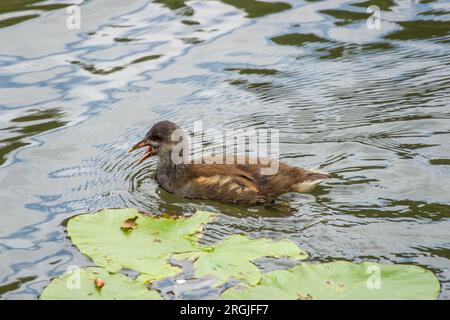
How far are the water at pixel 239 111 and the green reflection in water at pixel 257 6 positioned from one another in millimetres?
28

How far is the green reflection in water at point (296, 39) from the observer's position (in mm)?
10938

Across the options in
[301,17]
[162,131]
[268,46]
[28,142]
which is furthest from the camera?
[301,17]

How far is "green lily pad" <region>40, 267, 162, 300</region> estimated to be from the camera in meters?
5.54

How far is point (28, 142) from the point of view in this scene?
28.7 feet

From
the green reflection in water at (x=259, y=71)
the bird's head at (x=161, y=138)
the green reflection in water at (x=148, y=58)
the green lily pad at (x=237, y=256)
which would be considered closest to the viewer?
the green lily pad at (x=237, y=256)

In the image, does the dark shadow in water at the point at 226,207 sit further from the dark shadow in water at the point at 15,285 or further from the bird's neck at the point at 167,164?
the dark shadow in water at the point at 15,285

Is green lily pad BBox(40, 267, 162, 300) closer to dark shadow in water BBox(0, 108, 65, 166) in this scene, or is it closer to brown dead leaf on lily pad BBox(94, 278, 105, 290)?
brown dead leaf on lily pad BBox(94, 278, 105, 290)

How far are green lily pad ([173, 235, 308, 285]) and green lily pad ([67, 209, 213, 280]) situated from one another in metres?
0.16

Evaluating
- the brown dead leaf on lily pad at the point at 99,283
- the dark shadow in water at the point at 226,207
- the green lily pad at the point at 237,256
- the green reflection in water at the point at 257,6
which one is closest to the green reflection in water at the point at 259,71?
the green reflection in water at the point at 257,6

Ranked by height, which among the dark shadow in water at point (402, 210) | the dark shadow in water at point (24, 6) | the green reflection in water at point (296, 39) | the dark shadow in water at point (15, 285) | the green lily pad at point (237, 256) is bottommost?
the dark shadow in water at point (15, 285)

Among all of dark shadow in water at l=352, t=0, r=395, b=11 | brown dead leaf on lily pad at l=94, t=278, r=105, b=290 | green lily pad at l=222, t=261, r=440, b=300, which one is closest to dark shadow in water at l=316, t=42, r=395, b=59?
dark shadow in water at l=352, t=0, r=395, b=11
